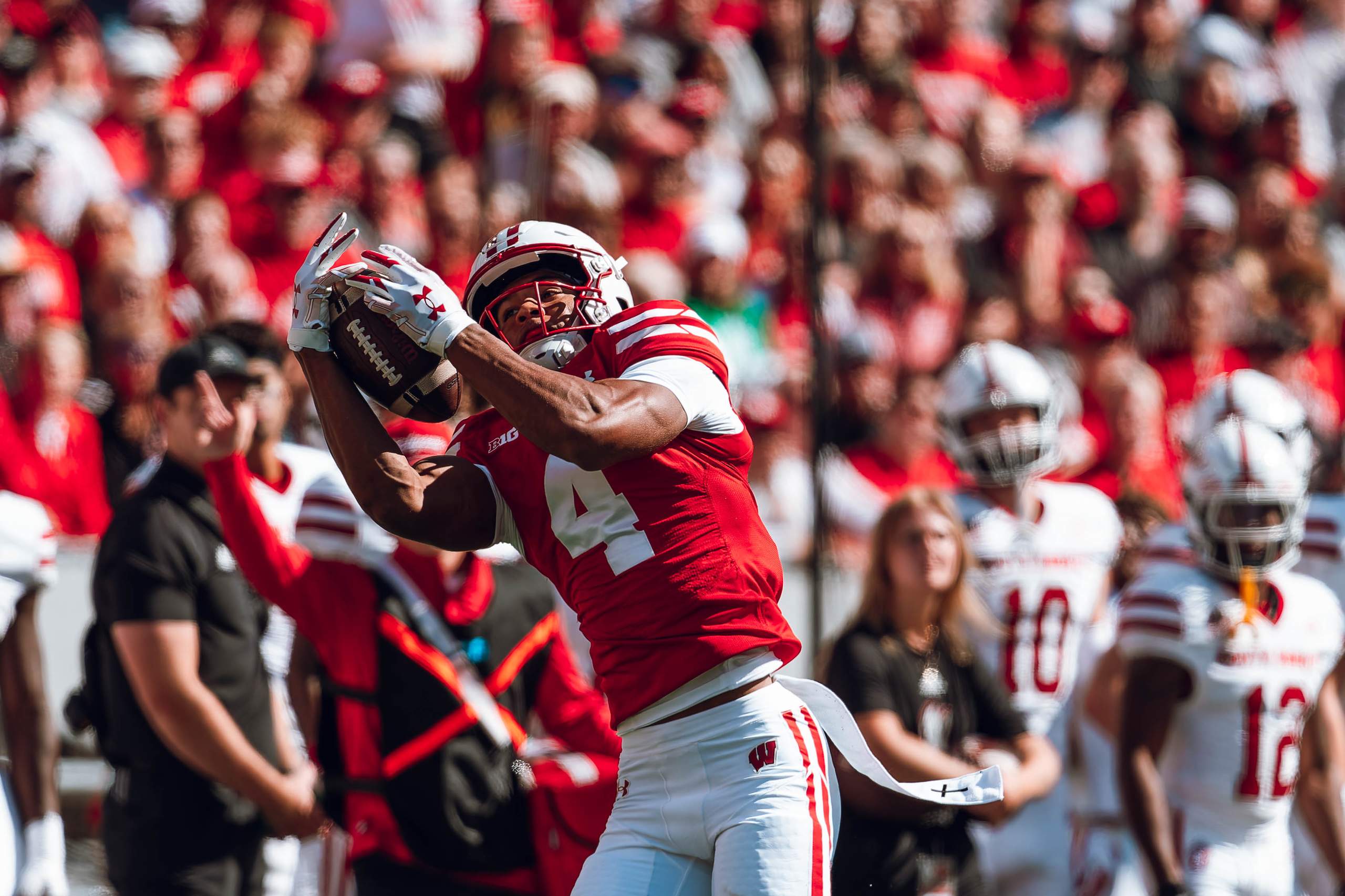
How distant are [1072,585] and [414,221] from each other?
4.04 metres

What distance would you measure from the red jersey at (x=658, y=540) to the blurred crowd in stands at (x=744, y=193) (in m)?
3.44

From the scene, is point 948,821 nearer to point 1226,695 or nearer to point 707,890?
point 1226,695

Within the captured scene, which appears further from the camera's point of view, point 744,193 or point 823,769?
point 744,193

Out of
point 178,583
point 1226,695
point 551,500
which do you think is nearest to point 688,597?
point 551,500

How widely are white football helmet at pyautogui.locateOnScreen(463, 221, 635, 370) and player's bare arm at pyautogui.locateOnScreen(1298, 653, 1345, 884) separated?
3.18 metres

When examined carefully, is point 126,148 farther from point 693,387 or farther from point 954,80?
point 693,387

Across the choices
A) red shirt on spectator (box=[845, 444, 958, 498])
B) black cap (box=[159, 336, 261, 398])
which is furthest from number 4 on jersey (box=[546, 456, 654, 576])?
red shirt on spectator (box=[845, 444, 958, 498])

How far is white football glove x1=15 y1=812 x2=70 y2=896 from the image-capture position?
16.0ft

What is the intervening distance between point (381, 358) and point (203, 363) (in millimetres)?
1629

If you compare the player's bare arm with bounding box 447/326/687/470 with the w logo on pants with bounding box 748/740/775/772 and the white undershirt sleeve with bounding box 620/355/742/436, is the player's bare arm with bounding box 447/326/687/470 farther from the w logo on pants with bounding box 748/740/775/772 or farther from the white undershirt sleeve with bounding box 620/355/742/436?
the w logo on pants with bounding box 748/740/775/772

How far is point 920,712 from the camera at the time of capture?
17.8 feet

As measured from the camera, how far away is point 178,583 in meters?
5.01

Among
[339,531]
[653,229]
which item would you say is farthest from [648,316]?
[653,229]

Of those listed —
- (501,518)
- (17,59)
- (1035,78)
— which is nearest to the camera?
(501,518)
